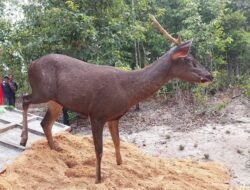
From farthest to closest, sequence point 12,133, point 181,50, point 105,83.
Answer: point 12,133 < point 105,83 < point 181,50

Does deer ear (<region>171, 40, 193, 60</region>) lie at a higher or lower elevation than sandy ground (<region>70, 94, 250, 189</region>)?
higher

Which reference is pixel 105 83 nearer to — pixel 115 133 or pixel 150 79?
pixel 150 79

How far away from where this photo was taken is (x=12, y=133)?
6672mm

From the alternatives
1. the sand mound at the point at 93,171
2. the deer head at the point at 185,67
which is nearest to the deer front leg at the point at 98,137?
the sand mound at the point at 93,171

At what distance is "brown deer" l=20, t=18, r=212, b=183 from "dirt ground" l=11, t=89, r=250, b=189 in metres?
2.09

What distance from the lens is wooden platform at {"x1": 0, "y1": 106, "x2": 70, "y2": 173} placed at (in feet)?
18.6

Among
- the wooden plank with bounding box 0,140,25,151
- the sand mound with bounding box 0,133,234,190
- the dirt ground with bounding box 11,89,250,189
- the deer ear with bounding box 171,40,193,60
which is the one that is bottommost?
the dirt ground with bounding box 11,89,250,189

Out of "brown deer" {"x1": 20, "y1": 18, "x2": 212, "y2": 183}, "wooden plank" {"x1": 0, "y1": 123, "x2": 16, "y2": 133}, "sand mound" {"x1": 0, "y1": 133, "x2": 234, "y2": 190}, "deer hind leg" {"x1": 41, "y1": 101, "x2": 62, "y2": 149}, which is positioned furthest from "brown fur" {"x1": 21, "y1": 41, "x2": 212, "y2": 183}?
"wooden plank" {"x1": 0, "y1": 123, "x2": 16, "y2": 133}

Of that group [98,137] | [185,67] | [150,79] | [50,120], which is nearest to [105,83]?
[150,79]

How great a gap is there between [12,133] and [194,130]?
4910 mm

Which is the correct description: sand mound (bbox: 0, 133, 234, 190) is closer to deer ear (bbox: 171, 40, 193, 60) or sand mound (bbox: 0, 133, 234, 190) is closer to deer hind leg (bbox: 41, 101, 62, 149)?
deer hind leg (bbox: 41, 101, 62, 149)

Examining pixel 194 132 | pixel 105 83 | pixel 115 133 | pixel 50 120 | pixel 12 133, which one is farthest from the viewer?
pixel 194 132

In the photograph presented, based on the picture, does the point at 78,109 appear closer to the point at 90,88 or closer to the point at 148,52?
the point at 90,88

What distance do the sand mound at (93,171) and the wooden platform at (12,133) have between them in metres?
0.17
